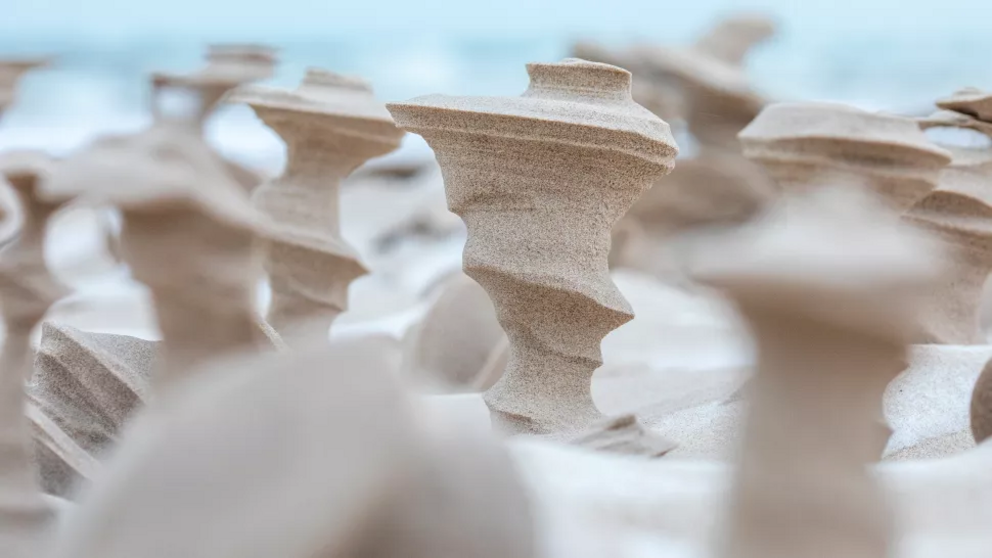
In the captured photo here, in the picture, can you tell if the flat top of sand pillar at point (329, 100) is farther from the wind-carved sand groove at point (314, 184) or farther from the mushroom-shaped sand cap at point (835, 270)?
the mushroom-shaped sand cap at point (835, 270)

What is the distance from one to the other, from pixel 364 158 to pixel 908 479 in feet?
7.65

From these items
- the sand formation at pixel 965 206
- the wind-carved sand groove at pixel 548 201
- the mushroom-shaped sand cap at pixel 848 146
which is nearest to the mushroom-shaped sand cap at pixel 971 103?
the sand formation at pixel 965 206

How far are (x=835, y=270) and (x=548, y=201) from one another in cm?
151

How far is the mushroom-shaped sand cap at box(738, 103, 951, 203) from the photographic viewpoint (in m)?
1.86

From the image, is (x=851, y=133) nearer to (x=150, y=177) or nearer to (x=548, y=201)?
(x=548, y=201)

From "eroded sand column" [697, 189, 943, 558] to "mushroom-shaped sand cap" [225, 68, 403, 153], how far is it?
235cm

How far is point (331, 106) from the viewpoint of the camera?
3281mm

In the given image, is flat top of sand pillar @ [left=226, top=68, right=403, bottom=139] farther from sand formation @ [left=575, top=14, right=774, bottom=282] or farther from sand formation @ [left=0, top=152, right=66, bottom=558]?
sand formation @ [left=575, top=14, right=774, bottom=282]

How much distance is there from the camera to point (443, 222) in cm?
800

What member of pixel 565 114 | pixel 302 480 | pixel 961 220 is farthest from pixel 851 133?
pixel 961 220

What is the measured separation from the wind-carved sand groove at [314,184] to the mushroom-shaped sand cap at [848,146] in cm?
139

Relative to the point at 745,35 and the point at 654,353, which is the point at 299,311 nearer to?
the point at 654,353

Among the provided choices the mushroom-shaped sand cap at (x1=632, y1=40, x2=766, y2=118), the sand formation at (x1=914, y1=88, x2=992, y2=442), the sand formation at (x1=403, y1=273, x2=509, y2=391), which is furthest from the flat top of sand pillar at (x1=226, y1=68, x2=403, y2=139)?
the mushroom-shaped sand cap at (x1=632, y1=40, x2=766, y2=118)

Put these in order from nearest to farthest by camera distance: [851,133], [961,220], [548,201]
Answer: [851,133] → [548,201] → [961,220]
